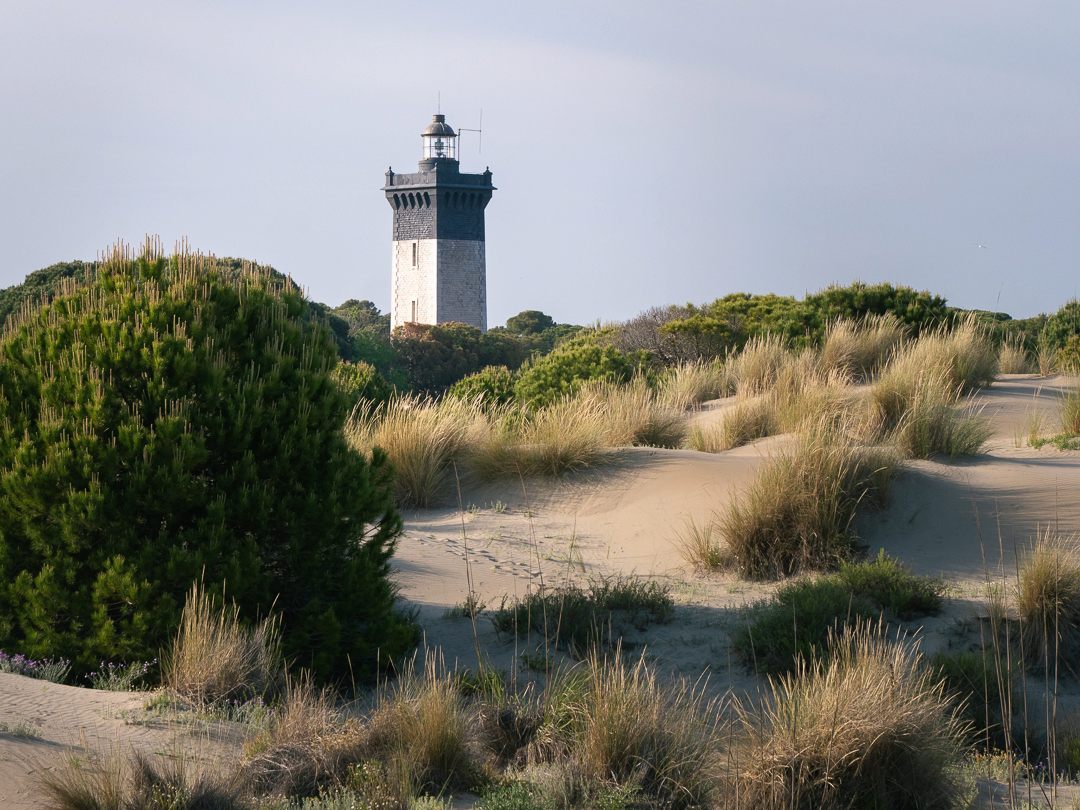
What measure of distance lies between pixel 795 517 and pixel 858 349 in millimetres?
7304

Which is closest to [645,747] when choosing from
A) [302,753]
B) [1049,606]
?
[302,753]

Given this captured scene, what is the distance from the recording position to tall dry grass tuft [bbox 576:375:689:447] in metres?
11.3

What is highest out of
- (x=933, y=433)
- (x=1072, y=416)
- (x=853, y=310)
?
(x=853, y=310)

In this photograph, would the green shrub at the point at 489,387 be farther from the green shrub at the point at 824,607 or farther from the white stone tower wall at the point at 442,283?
the white stone tower wall at the point at 442,283

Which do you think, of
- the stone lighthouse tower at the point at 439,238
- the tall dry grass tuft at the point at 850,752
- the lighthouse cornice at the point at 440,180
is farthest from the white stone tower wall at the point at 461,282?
the tall dry grass tuft at the point at 850,752

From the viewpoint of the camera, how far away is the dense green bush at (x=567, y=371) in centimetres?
1509

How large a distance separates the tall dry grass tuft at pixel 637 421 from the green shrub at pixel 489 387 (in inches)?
147

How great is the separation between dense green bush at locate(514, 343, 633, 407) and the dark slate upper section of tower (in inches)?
1521

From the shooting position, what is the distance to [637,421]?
11492 mm

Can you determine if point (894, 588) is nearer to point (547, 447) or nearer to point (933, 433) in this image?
point (933, 433)

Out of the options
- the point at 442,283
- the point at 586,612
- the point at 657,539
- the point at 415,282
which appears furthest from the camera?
the point at 415,282

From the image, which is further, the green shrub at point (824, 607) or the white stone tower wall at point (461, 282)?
the white stone tower wall at point (461, 282)

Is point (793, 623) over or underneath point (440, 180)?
underneath

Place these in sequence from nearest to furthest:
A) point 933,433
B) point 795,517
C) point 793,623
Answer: point 793,623
point 795,517
point 933,433
